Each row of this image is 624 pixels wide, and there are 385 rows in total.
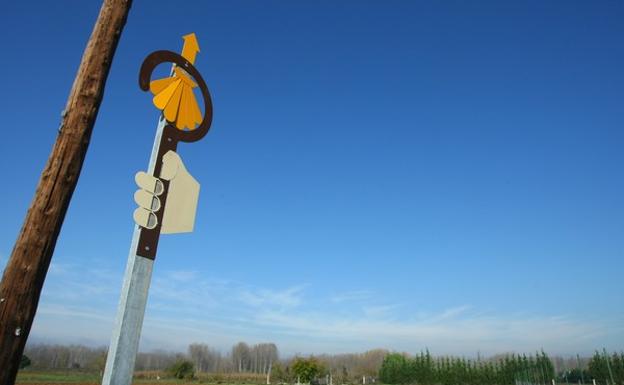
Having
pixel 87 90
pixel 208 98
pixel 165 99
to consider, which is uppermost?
pixel 208 98

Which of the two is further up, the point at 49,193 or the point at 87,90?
the point at 87,90

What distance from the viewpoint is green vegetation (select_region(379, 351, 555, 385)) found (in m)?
42.7

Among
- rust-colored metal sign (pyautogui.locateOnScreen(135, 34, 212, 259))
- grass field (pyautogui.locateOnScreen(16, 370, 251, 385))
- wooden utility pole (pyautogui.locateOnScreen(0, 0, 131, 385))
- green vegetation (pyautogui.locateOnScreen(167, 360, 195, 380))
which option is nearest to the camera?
wooden utility pole (pyautogui.locateOnScreen(0, 0, 131, 385))

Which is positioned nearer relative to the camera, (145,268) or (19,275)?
(19,275)

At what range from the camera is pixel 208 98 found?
12.8 feet

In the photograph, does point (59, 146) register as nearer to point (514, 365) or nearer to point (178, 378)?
point (514, 365)

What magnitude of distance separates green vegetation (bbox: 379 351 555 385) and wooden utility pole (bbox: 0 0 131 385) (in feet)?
158

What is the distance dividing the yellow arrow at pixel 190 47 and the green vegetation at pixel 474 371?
47.4 meters

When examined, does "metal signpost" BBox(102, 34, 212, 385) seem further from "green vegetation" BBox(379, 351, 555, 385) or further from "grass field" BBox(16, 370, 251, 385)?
"green vegetation" BBox(379, 351, 555, 385)

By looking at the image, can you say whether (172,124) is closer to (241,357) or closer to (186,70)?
(186,70)

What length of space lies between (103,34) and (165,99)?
2.10ft

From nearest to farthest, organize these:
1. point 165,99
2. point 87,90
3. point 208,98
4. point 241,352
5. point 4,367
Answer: point 4,367, point 87,90, point 165,99, point 208,98, point 241,352

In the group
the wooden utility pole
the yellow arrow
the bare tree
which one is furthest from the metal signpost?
the bare tree

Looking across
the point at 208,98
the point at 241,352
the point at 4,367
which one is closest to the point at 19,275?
the point at 4,367
